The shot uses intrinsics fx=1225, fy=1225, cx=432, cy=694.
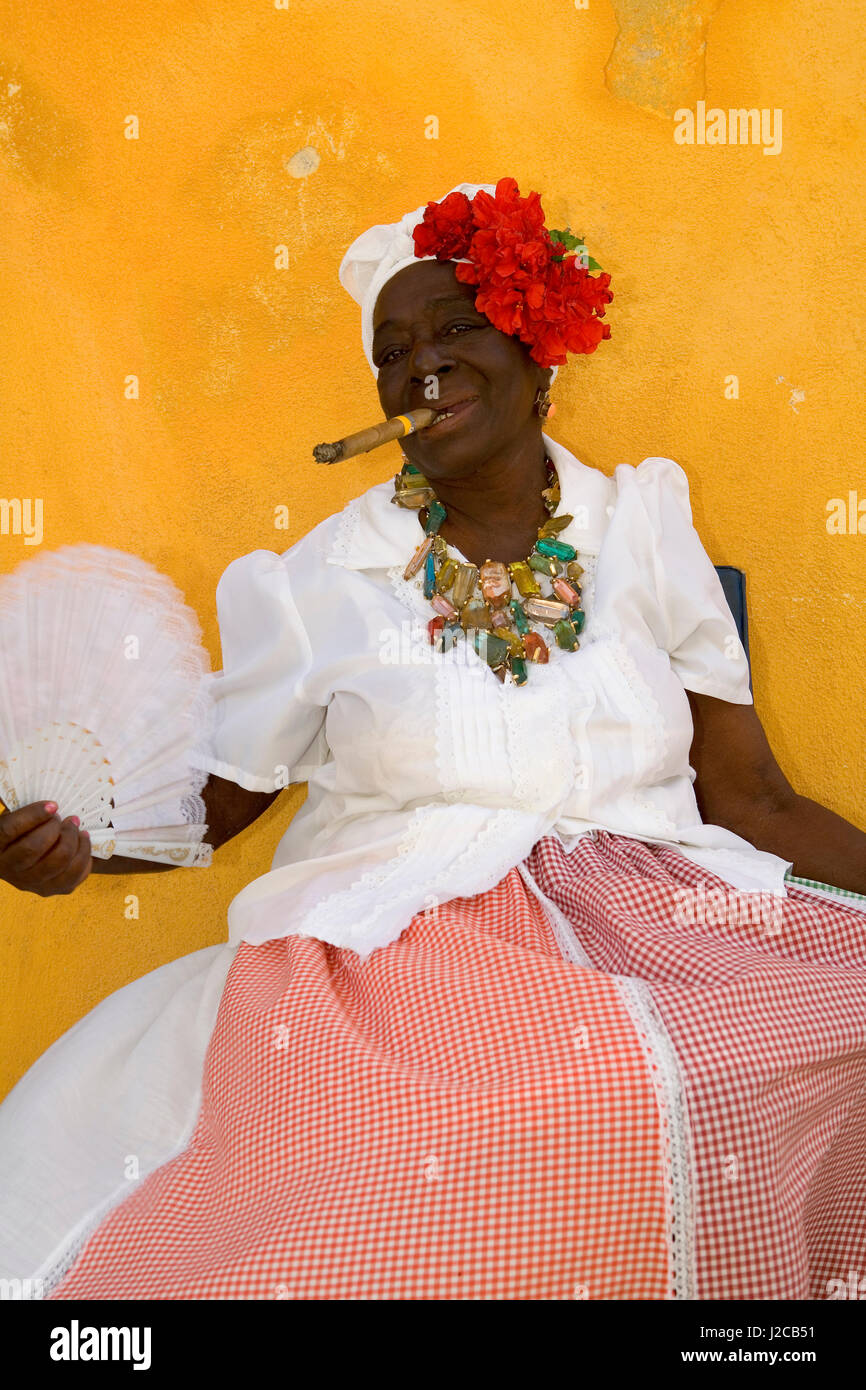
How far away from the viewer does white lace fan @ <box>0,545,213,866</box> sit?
1.45 m

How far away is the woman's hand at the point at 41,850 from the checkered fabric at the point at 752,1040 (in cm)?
56

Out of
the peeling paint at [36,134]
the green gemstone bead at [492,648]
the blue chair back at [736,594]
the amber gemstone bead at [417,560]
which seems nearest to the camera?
the green gemstone bead at [492,648]

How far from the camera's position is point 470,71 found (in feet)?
7.36

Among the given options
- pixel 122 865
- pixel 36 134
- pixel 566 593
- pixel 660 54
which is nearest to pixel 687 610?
pixel 566 593

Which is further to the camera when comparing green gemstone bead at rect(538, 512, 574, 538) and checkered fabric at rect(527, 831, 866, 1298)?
green gemstone bead at rect(538, 512, 574, 538)

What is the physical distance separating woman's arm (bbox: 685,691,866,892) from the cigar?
0.57 m

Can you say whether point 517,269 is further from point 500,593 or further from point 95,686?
point 95,686

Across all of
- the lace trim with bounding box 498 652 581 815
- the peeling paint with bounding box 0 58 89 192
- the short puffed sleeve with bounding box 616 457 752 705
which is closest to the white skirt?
the lace trim with bounding box 498 652 581 815

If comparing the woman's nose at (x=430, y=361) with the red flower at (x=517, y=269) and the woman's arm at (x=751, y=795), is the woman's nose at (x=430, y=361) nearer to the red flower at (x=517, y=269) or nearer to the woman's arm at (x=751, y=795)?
the red flower at (x=517, y=269)

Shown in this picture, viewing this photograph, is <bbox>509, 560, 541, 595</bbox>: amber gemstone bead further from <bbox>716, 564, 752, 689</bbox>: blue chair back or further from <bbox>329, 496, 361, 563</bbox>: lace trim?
<bbox>716, 564, 752, 689</bbox>: blue chair back

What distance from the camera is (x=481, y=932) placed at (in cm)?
138

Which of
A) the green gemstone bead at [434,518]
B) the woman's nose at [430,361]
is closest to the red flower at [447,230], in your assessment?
the woman's nose at [430,361]

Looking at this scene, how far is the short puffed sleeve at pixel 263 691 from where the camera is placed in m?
1.71

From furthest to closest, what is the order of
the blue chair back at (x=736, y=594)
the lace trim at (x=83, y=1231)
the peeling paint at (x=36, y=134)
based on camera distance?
the peeling paint at (x=36, y=134) < the blue chair back at (x=736, y=594) < the lace trim at (x=83, y=1231)
